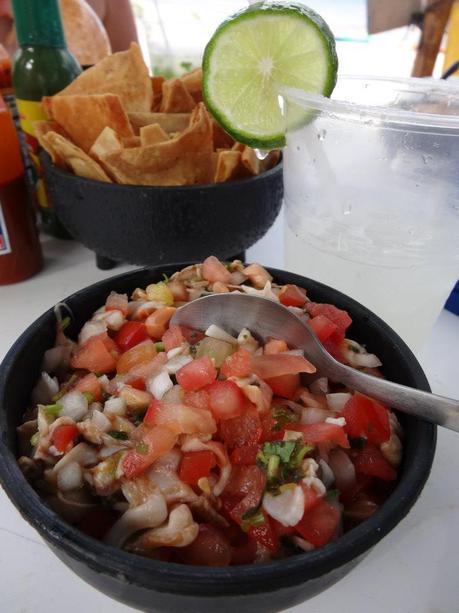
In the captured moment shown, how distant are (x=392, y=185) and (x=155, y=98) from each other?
0.78 meters

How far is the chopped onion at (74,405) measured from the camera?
25.7 inches

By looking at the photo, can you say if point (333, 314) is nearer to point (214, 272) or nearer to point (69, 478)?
point (214, 272)

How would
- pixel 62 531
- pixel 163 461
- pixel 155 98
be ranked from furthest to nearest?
pixel 155 98
pixel 163 461
pixel 62 531

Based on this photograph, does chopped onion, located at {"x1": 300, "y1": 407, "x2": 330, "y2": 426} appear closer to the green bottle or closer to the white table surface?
the white table surface

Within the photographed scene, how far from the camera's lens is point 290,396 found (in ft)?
2.25

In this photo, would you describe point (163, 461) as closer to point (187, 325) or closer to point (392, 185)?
point (187, 325)

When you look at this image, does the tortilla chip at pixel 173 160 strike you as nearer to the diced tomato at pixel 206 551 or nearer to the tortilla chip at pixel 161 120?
the tortilla chip at pixel 161 120

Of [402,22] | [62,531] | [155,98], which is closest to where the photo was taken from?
[62,531]

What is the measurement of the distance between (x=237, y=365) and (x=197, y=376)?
2.0 inches

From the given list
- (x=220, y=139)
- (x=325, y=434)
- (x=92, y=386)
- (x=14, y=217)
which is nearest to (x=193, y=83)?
(x=220, y=139)

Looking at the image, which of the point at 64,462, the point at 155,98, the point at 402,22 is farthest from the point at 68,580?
the point at 402,22

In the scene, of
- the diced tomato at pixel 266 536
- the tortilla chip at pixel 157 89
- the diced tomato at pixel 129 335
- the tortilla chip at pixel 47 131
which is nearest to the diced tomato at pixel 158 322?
the diced tomato at pixel 129 335

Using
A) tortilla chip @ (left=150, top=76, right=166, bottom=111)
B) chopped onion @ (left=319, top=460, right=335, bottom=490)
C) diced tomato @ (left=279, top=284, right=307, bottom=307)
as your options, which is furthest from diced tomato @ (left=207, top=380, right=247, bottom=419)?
tortilla chip @ (left=150, top=76, right=166, bottom=111)

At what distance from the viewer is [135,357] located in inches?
28.7
